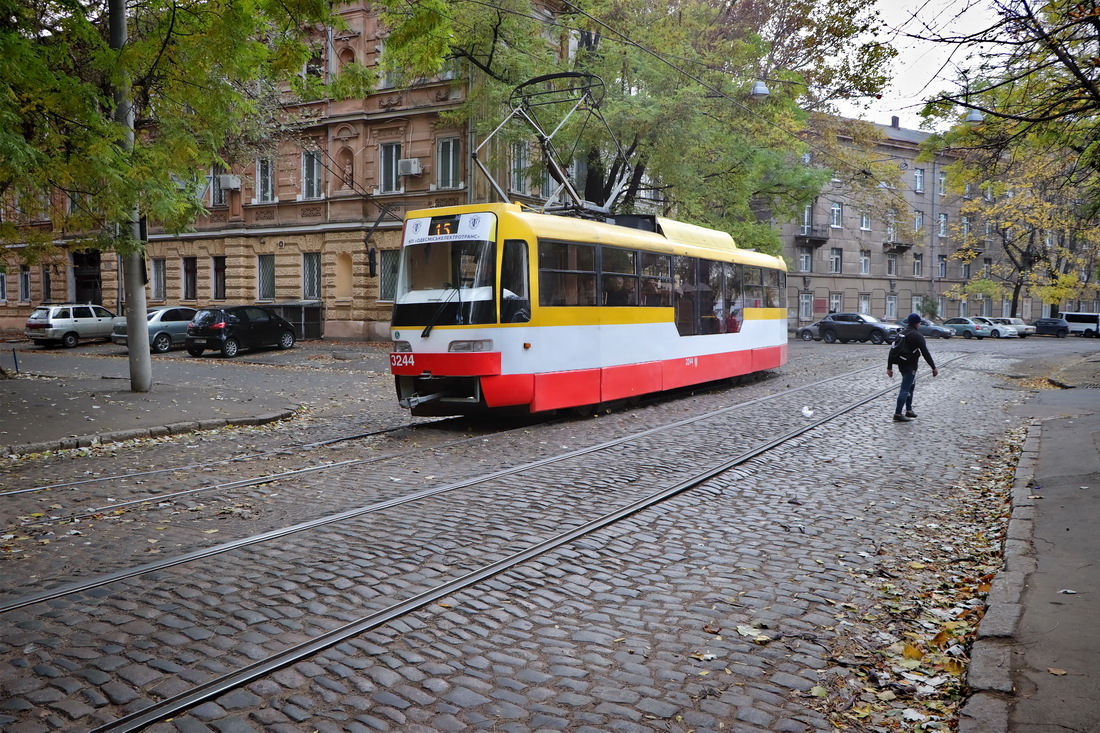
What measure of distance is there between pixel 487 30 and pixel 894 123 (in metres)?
48.9

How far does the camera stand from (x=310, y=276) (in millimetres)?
33719

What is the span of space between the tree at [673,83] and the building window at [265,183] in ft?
37.6

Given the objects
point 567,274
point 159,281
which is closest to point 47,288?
point 159,281

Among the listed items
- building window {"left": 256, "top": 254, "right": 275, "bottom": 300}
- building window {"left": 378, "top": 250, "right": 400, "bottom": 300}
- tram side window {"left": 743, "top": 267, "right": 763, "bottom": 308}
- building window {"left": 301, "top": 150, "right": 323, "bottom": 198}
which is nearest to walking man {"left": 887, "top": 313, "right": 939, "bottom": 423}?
tram side window {"left": 743, "top": 267, "right": 763, "bottom": 308}

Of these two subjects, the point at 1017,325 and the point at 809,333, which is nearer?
the point at 809,333

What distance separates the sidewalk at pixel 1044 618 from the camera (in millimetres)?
3533

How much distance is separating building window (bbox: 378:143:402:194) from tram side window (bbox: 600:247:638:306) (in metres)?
20.2

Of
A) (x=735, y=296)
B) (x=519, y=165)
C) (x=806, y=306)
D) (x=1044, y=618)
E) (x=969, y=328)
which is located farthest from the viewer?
(x=806, y=306)

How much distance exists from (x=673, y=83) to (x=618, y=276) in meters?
12.0

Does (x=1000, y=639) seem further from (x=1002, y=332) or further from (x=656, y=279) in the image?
(x=1002, y=332)

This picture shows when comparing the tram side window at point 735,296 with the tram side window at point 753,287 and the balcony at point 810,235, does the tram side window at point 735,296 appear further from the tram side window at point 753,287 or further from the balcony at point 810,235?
the balcony at point 810,235

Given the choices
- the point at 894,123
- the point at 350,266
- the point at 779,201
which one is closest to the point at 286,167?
the point at 350,266

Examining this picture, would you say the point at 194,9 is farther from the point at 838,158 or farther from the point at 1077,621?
the point at 838,158

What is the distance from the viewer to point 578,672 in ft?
13.2
